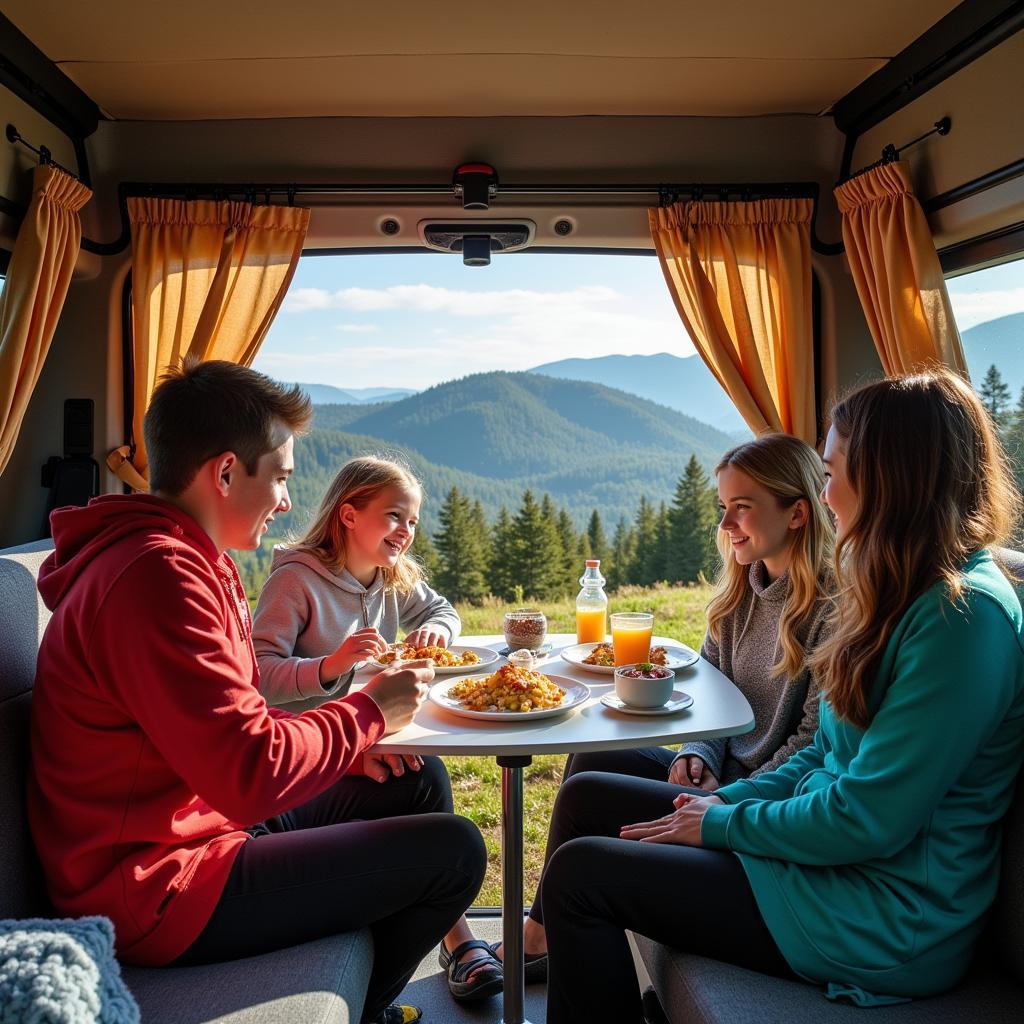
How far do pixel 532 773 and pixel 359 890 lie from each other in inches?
83.3

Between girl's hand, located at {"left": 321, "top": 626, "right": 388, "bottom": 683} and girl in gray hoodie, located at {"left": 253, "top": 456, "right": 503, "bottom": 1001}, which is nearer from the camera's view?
girl's hand, located at {"left": 321, "top": 626, "right": 388, "bottom": 683}

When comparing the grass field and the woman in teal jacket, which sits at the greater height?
the woman in teal jacket

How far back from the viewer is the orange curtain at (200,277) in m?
2.81

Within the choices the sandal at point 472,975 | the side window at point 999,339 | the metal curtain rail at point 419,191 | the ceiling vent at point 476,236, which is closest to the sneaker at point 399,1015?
the sandal at point 472,975

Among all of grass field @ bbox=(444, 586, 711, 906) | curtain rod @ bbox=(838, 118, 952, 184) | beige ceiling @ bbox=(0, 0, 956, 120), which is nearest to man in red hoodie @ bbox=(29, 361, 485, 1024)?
grass field @ bbox=(444, 586, 711, 906)

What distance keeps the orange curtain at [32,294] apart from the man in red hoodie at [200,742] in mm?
1145

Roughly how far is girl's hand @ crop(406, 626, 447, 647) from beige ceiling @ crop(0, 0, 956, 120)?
1575 millimetres

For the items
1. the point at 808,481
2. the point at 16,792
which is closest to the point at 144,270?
the point at 16,792

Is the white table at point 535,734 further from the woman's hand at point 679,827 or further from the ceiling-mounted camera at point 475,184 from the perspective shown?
the ceiling-mounted camera at point 475,184

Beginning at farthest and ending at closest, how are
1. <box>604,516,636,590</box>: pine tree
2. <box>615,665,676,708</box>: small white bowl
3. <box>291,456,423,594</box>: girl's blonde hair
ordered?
<box>604,516,636,590</box>: pine tree
<box>291,456,423,594</box>: girl's blonde hair
<box>615,665,676,708</box>: small white bowl

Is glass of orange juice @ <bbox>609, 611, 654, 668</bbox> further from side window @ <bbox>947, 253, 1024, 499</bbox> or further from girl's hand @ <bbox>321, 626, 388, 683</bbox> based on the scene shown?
side window @ <bbox>947, 253, 1024, 499</bbox>

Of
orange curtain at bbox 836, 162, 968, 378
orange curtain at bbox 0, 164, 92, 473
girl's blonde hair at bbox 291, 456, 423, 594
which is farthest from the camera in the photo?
orange curtain at bbox 836, 162, 968, 378

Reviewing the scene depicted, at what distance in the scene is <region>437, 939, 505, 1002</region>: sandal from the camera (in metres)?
2.10

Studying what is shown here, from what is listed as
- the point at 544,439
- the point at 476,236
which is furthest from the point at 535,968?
the point at 544,439
